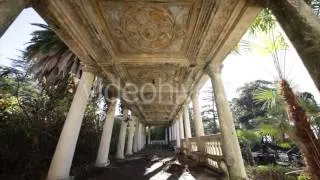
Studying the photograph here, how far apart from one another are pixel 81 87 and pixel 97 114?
4.21m


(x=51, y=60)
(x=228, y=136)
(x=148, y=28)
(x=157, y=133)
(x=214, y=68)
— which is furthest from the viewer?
(x=157, y=133)

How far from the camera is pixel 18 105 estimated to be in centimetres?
605

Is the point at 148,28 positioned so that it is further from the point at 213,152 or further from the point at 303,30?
the point at 213,152

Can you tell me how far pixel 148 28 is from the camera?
5578 mm

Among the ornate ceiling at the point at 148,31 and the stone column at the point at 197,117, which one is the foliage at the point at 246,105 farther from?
the ornate ceiling at the point at 148,31

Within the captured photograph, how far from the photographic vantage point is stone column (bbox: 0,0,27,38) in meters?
2.46

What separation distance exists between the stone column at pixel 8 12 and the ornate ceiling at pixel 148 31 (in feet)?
4.70

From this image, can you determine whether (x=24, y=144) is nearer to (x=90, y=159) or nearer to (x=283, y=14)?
(x=90, y=159)

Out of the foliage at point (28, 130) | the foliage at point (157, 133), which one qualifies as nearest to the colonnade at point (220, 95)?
the foliage at point (28, 130)

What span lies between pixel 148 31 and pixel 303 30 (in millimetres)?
4150

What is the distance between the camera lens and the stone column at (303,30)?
222 centimetres

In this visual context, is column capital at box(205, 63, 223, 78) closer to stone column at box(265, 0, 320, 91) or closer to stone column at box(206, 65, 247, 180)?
stone column at box(206, 65, 247, 180)

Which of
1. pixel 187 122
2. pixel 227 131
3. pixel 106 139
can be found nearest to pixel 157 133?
pixel 187 122

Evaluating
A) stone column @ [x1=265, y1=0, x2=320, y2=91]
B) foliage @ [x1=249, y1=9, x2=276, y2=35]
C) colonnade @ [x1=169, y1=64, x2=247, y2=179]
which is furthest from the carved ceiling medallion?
stone column @ [x1=265, y1=0, x2=320, y2=91]
